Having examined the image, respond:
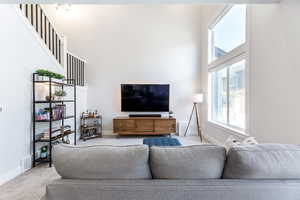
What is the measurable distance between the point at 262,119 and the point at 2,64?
3.96m

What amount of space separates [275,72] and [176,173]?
7.61 feet

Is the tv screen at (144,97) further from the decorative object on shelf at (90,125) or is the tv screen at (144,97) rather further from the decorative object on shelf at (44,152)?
the decorative object on shelf at (44,152)

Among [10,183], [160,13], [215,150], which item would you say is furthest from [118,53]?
[215,150]

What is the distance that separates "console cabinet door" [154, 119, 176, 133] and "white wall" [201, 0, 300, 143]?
9.66 feet

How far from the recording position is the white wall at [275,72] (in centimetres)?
237

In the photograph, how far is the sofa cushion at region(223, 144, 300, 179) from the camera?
1209 mm

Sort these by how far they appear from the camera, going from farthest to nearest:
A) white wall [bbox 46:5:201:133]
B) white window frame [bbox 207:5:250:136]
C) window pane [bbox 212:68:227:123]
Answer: white wall [bbox 46:5:201:133] → window pane [bbox 212:68:227:123] → white window frame [bbox 207:5:250:136]

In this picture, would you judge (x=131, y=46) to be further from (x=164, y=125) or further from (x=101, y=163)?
(x=101, y=163)

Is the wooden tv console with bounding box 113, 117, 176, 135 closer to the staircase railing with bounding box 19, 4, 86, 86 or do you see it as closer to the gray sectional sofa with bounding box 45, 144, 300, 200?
the staircase railing with bounding box 19, 4, 86, 86

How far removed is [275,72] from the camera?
2738mm

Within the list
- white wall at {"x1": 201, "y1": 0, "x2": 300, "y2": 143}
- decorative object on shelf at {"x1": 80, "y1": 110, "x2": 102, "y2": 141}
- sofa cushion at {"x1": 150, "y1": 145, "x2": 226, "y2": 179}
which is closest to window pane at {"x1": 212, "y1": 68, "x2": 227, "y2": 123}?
white wall at {"x1": 201, "y1": 0, "x2": 300, "y2": 143}

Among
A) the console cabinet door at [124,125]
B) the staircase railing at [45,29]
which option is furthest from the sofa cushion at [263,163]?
the console cabinet door at [124,125]

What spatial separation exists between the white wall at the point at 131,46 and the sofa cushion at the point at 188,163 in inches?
213

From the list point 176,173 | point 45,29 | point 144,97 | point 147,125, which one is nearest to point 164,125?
point 147,125
